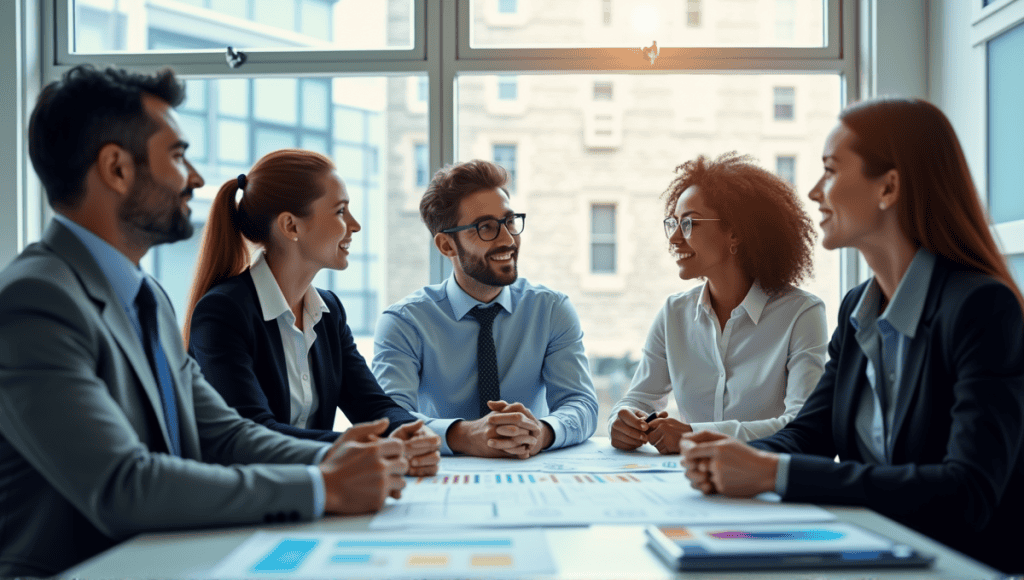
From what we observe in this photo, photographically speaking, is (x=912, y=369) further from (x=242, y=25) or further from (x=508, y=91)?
(x=508, y=91)

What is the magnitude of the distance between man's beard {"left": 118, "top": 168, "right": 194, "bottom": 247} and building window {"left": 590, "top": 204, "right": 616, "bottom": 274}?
11.6m

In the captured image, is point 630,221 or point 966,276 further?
point 630,221

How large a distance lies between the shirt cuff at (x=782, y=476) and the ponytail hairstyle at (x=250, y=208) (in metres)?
1.53

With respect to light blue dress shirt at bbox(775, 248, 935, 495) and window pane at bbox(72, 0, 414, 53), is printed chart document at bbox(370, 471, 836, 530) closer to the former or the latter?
light blue dress shirt at bbox(775, 248, 935, 495)

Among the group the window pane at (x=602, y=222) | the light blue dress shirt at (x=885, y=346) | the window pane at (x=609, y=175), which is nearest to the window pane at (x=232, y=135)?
the light blue dress shirt at (x=885, y=346)

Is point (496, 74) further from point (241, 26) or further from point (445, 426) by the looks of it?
point (445, 426)

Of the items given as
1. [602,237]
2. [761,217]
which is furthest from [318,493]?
[602,237]

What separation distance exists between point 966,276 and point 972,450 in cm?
36

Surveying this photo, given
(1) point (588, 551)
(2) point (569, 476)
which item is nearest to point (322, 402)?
(2) point (569, 476)

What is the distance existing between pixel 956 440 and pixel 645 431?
0.78 m

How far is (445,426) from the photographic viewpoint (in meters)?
1.87

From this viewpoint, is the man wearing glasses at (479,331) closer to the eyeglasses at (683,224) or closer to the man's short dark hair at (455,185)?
the man's short dark hair at (455,185)

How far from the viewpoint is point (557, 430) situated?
1.94 metres

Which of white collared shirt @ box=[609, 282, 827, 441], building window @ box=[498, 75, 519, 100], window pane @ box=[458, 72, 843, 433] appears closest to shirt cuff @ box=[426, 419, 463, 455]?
white collared shirt @ box=[609, 282, 827, 441]
